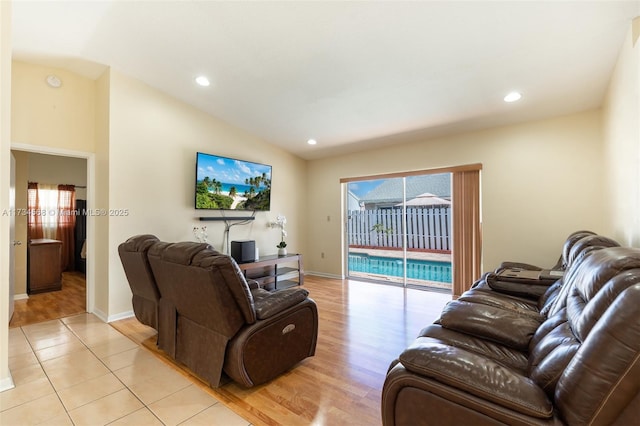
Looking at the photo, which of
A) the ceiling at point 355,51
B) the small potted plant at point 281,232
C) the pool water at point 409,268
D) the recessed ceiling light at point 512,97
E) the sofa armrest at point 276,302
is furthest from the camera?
the pool water at point 409,268

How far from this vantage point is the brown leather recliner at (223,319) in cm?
189

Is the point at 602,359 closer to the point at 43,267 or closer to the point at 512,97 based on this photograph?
the point at 512,97

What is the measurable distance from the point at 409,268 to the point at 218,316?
5.44 m

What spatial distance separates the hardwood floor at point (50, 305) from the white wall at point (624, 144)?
235 inches

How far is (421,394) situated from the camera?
1.13 m

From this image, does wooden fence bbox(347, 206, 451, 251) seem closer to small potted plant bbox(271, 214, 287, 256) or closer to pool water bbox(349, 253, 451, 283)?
pool water bbox(349, 253, 451, 283)

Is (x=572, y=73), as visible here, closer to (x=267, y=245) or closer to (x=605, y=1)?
(x=605, y=1)

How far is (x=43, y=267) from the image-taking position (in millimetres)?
4602

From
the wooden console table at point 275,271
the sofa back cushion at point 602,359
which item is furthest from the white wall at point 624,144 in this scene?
the wooden console table at point 275,271

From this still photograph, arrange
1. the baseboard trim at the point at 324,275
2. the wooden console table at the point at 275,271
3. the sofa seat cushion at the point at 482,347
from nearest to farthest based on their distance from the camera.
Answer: the sofa seat cushion at the point at 482,347
the wooden console table at the point at 275,271
the baseboard trim at the point at 324,275

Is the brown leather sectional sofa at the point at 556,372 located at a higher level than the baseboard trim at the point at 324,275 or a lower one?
higher

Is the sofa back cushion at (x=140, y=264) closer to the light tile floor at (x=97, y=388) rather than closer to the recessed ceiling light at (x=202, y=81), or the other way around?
the light tile floor at (x=97, y=388)

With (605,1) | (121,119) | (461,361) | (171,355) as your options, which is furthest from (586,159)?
(121,119)

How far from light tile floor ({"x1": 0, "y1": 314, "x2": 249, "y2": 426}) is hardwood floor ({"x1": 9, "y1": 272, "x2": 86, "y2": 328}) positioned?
635 mm
